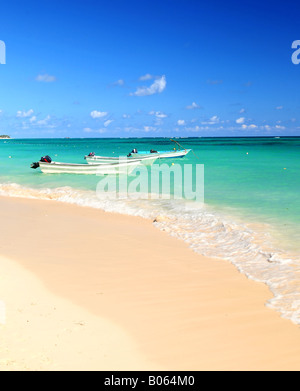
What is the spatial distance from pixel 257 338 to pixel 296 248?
4.87m

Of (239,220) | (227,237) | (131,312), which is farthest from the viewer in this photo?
(239,220)

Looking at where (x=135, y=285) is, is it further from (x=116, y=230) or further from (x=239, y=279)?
(x=116, y=230)

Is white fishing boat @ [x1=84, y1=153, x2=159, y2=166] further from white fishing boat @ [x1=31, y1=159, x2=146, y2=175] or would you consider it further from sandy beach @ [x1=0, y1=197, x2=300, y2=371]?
sandy beach @ [x1=0, y1=197, x2=300, y2=371]

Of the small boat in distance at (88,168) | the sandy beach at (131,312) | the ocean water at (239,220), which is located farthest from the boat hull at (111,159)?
the sandy beach at (131,312)

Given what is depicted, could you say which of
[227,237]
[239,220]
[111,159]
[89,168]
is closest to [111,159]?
[111,159]

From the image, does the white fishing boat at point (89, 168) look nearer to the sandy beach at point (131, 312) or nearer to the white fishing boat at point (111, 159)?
the white fishing boat at point (111, 159)

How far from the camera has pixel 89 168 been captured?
26.5m

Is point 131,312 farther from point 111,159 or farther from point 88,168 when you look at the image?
point 111,159

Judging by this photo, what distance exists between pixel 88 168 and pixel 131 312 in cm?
2209

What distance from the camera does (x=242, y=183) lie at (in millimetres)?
22500

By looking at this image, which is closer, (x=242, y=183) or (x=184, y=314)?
(x=184, y=314)

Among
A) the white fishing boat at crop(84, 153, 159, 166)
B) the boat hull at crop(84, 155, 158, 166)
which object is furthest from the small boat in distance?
the white fishing boat at crop(84, 153, 159, 166)

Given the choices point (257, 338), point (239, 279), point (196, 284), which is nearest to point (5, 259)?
point (196, 284)

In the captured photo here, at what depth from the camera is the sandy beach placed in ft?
13.5
